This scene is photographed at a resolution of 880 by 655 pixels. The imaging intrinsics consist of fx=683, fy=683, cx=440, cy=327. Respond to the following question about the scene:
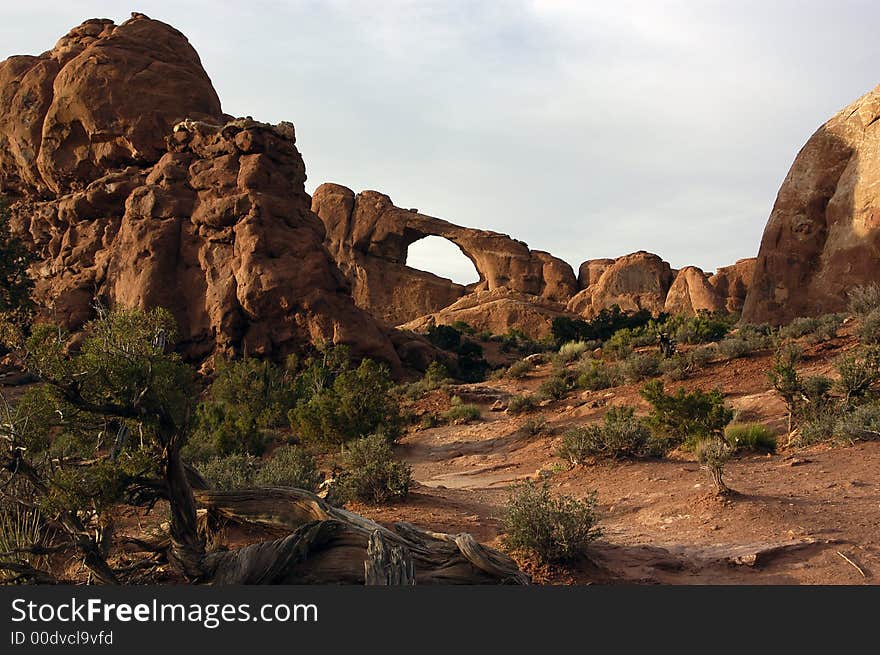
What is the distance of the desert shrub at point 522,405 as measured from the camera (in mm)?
18125

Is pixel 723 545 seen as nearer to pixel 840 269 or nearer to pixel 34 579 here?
pixel 34 579

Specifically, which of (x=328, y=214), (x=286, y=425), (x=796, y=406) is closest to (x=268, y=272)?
(x=286, y=425)

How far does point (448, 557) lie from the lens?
497cm

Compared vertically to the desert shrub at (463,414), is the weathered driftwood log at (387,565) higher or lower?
lower

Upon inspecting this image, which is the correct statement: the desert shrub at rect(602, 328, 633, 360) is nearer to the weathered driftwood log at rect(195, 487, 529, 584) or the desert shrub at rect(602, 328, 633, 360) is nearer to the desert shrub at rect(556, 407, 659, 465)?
the desert shrub at rect(556, 407, 659, 465)

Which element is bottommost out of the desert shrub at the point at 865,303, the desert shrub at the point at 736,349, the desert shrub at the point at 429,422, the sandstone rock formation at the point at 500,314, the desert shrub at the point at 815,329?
the desert shrub at the point at 429,422

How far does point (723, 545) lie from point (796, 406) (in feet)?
22.5

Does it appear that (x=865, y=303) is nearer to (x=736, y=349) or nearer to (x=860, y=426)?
(x=736, y=349)

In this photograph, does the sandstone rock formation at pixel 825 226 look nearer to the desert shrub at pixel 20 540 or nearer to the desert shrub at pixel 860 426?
the desert shrub at pixel 860 426

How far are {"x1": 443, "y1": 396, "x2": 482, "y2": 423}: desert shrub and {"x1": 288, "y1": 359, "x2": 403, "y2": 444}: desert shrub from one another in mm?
2883

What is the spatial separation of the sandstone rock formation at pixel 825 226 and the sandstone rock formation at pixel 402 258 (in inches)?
1194

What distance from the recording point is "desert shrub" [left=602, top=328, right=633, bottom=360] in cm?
2183

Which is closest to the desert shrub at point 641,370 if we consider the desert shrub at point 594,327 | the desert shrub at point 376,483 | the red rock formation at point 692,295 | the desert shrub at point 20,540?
the desert shrub at point 376,483

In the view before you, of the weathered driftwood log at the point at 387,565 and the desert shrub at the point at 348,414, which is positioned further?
the desert shrub at the point at 348,414
